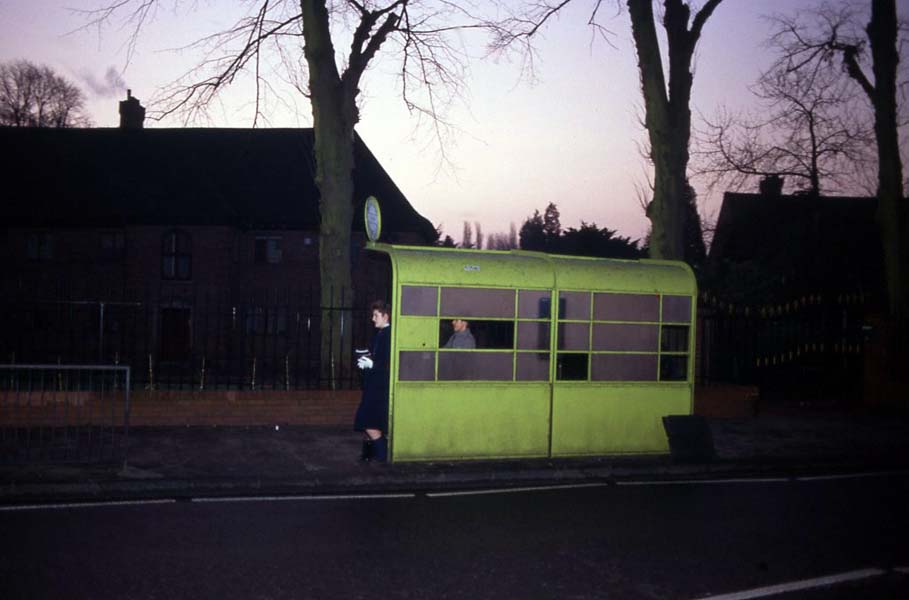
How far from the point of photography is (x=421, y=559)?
616 centimetres

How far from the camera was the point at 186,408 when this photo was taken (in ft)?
40.0

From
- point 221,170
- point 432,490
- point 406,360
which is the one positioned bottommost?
point 432,490

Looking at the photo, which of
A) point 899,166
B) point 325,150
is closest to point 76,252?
point 325,150

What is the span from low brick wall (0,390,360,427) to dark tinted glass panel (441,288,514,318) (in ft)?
10.9

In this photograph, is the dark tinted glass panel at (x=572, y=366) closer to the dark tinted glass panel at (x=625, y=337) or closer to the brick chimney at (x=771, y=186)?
the dark tinted glass panel at (x=625, y=337)

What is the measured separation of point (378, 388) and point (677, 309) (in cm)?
444

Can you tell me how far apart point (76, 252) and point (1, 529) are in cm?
2795

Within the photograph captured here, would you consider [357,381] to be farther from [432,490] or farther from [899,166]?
[899,166]

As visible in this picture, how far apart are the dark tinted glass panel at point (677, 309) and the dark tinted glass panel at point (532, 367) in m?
2.00

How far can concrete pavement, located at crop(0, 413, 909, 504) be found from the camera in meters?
8.62

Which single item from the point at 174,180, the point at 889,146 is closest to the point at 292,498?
the point at 889,146

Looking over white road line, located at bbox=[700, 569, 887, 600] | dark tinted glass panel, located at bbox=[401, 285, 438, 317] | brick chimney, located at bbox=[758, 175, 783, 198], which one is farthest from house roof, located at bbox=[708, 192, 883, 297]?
white road line, located at bbox=[700, 569, 887, 600]

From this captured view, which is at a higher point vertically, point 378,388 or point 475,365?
Result: point 475,365

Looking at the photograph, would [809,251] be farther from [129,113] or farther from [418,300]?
[129,113]
